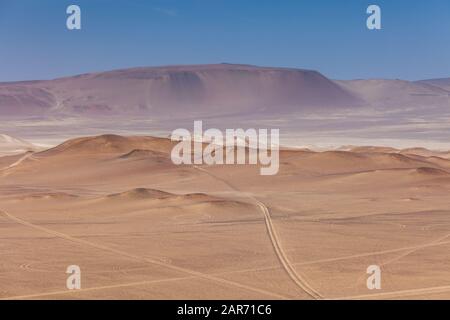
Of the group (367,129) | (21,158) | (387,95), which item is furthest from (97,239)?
(387,95)

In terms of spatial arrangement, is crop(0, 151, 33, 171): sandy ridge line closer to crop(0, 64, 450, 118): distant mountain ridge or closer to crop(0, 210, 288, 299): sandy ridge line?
crop(0, 210, 288, 299): sandy ridge line

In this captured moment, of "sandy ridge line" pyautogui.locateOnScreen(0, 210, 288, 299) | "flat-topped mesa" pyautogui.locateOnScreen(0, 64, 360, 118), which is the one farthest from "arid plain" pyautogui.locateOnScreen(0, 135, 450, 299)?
"flat-topped mesa" pyautogui.locateOnScreen(0, 64, 360, 118)

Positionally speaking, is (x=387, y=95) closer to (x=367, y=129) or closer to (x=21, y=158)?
(x=367, y=129)

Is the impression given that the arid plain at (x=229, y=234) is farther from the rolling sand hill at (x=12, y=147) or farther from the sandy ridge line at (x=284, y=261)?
the rolling sand hill at (x=12, y=147)

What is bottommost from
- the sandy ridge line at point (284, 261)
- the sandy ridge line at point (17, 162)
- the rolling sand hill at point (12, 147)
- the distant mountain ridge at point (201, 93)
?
the sandy ridge line at point (284, 261)

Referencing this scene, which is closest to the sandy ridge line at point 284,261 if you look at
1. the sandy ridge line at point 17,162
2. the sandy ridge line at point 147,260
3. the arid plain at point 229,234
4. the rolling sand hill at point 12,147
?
the arid plain at point 229,234

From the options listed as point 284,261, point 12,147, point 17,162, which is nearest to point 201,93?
point 12,147

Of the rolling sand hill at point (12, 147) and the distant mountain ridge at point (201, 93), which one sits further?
the distant mountain ridge at point (201, 93)

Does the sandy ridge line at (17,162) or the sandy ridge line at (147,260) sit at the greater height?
the sandy ridge line at (17,162)
